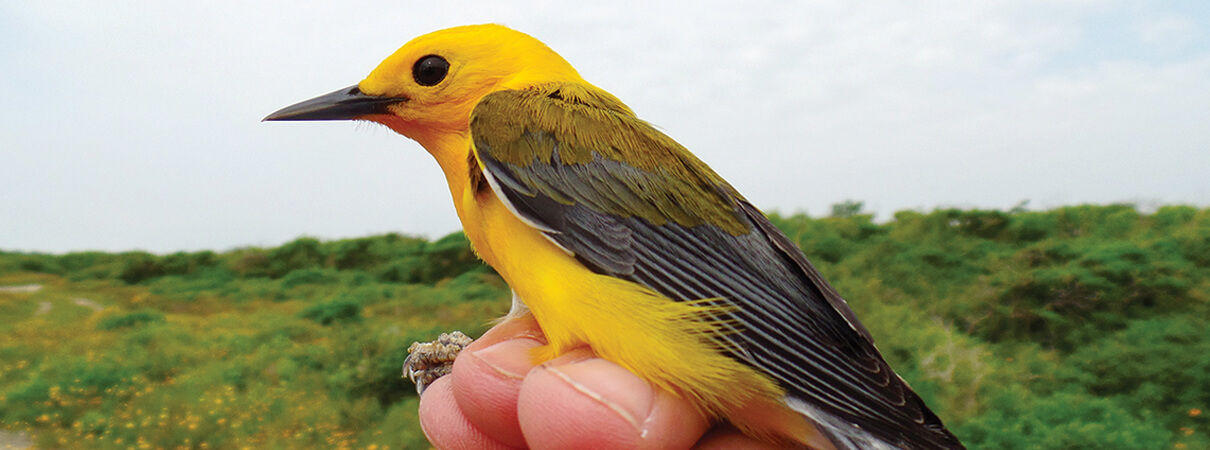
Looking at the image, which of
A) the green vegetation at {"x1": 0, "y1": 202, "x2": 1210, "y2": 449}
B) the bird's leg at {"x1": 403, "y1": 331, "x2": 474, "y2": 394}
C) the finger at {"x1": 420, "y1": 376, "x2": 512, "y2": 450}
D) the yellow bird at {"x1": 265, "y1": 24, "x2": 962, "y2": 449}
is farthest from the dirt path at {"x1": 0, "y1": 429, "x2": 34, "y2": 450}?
the yellow bird at {"x1": 265, "y1": 24, "x2": 962, "y2": 449}

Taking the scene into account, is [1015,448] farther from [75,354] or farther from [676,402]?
[75,354]

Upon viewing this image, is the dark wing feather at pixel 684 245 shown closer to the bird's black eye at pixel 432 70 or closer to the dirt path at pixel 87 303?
the bird's black eye at pixel 432 70

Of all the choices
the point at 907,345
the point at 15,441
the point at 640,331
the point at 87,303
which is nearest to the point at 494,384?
the point at 640,331

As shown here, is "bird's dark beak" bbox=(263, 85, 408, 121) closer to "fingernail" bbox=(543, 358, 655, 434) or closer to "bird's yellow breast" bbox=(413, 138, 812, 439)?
"bird's yellow breast" bbox=(413, 138, 812, 439)

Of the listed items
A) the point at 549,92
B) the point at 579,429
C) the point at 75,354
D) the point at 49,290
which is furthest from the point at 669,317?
the point at 49,290

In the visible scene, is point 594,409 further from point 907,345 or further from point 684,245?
point 907,345
